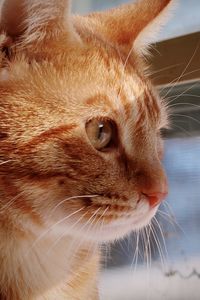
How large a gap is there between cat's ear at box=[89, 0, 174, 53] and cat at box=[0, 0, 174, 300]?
0.37ft

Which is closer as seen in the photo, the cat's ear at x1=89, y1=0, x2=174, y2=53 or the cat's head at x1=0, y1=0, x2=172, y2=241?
the cat's head at x1=0, y1=0, x2=172, y2=241

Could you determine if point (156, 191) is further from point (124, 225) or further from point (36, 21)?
point (36, 21)

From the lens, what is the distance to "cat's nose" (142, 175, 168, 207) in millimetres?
819

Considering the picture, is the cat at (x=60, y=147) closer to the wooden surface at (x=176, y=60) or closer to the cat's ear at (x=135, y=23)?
the cat's ear at (x=135, y=23)

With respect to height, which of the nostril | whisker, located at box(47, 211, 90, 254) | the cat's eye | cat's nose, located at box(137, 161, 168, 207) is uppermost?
the cat's eye

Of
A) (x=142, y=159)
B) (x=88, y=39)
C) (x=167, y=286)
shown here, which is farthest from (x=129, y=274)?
(x=88, y=39)

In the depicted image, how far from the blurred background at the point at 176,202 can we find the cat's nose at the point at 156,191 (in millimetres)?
301

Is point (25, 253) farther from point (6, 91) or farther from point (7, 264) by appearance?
point (6, 91)

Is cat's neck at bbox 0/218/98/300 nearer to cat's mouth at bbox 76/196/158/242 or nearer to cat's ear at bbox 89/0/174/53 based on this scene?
cat's mouth at bbox 76/196/158/242

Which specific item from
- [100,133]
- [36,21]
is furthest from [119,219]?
[36,21]

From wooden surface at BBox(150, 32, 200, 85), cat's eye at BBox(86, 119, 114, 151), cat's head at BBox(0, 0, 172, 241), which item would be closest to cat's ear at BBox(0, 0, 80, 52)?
cat's head at BBox(0, 0, 172, 241)

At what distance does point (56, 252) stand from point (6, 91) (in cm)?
30

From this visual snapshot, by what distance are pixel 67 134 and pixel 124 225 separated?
176 mm

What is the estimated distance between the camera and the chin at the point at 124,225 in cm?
82
